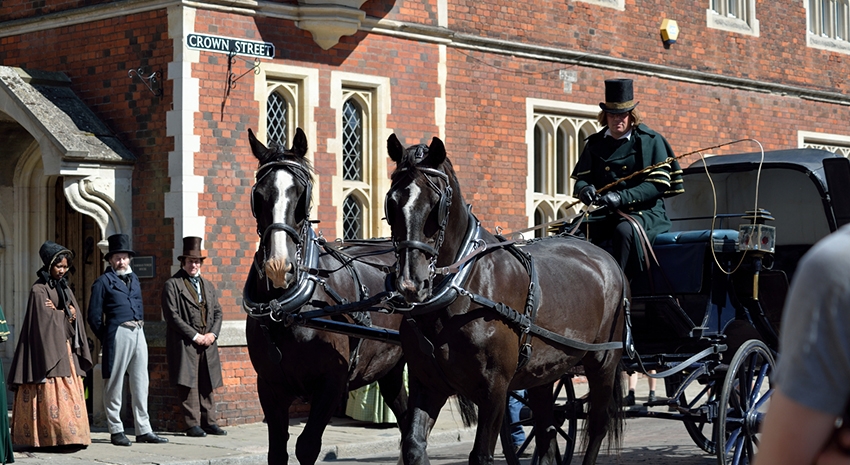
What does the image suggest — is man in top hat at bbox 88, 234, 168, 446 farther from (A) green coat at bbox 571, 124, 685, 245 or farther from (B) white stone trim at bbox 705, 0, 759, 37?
(B) white stone trim at bbox 705, 0, 759, 37

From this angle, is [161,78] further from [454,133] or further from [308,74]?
[454,133]

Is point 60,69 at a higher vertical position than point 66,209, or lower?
higher

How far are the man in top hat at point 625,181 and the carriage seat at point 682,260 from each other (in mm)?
103

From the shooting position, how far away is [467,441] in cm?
1105

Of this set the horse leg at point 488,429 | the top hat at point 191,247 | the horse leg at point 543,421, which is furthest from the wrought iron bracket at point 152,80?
the horse leg at point 488,429

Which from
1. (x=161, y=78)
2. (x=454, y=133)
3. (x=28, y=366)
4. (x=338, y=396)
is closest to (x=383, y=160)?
(x=454, y=133)

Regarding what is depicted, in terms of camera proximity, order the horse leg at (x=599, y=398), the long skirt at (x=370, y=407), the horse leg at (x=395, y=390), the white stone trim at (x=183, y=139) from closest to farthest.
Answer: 1. the horse leg at (x=599, y=398)
2. the horse leg at (x=395, y=390)
3. the white stone trim at (x=183, y=139)
4. the long skirt at (x=370, y=407)

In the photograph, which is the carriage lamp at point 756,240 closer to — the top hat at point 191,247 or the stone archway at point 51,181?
the top hat at point 191,247

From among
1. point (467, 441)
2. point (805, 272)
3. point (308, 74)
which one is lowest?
point (467, 441)

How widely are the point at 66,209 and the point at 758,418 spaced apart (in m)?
8.54

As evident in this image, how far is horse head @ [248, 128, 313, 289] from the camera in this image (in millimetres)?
6129

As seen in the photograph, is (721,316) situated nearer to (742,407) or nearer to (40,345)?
(742,407)

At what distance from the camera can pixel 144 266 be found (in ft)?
37.2

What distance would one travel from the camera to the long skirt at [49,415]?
9.61 metres
